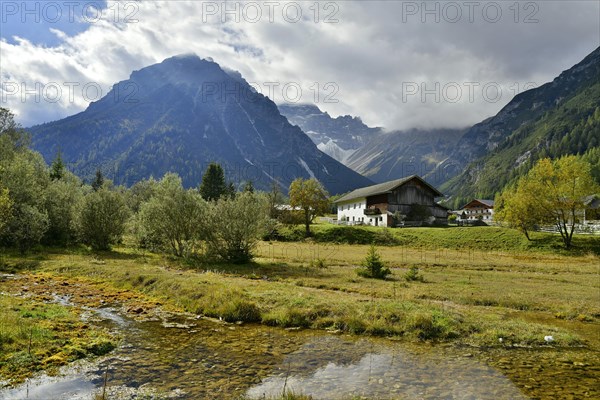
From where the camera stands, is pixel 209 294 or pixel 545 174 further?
pixel 545 174

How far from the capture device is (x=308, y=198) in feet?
259

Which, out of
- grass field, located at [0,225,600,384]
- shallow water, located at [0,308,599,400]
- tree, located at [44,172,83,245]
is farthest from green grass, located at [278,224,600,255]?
shallow water, located at [0,308,599,400]

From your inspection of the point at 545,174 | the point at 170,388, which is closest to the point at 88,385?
the point at 170,388

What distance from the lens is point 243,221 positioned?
3984 centimetres

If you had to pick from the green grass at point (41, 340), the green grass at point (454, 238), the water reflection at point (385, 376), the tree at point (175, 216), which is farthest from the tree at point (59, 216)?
the water reflection at point (385, 376)

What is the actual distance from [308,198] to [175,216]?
38.8m

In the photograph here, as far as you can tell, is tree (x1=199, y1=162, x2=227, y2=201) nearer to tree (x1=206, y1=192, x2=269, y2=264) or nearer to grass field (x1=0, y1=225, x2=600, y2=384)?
grass field (x1=0, y1=225, x2=600, y2=384)

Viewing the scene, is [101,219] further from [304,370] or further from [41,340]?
[304,370]

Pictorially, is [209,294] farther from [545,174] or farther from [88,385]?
[545,174]

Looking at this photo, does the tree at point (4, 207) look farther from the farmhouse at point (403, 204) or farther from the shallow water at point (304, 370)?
the farmhouse at point (403, 204)

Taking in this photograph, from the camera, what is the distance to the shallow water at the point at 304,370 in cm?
1169

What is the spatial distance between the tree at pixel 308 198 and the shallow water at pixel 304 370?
60.9 metres

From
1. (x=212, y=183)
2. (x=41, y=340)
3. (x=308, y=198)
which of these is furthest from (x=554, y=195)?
(x=212, y=183)

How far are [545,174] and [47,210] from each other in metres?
76.7
